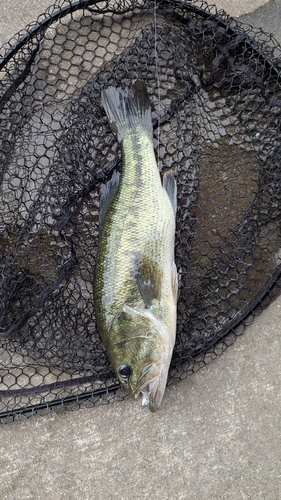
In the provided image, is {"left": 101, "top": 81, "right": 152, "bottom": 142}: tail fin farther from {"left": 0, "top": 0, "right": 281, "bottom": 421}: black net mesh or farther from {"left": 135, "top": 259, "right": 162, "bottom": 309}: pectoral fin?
{"left": 135, "top": 259, "right": 162, "bottom": 309}: pectoral fin

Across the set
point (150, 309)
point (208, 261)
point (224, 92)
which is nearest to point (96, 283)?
point (150, 309)

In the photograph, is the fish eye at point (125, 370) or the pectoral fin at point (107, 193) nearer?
the fish eye at point (125, 370)

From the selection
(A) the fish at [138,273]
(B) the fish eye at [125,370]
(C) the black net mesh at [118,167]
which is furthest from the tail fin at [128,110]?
Result: (B) the fish eye at [125,370]

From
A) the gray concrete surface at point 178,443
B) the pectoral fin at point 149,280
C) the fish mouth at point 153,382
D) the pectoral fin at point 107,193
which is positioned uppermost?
the pectoral fin at point 107,193

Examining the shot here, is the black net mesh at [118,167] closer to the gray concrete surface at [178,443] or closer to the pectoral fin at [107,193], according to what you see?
the gray concrete surface at [178,443]

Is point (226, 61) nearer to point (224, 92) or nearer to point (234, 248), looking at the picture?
point (224, 92)

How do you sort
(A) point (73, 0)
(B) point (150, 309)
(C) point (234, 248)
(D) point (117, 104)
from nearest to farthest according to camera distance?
(B) point (150, 309), (D) point (117, 104), (C) point (234, 248), (A) point (73, 0)

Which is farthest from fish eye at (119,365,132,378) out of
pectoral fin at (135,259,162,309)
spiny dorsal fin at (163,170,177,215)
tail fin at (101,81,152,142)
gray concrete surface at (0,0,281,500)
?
tail fin at (101,81,152,142)

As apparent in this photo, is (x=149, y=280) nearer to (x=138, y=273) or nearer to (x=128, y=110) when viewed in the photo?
(x=138, y=273)
